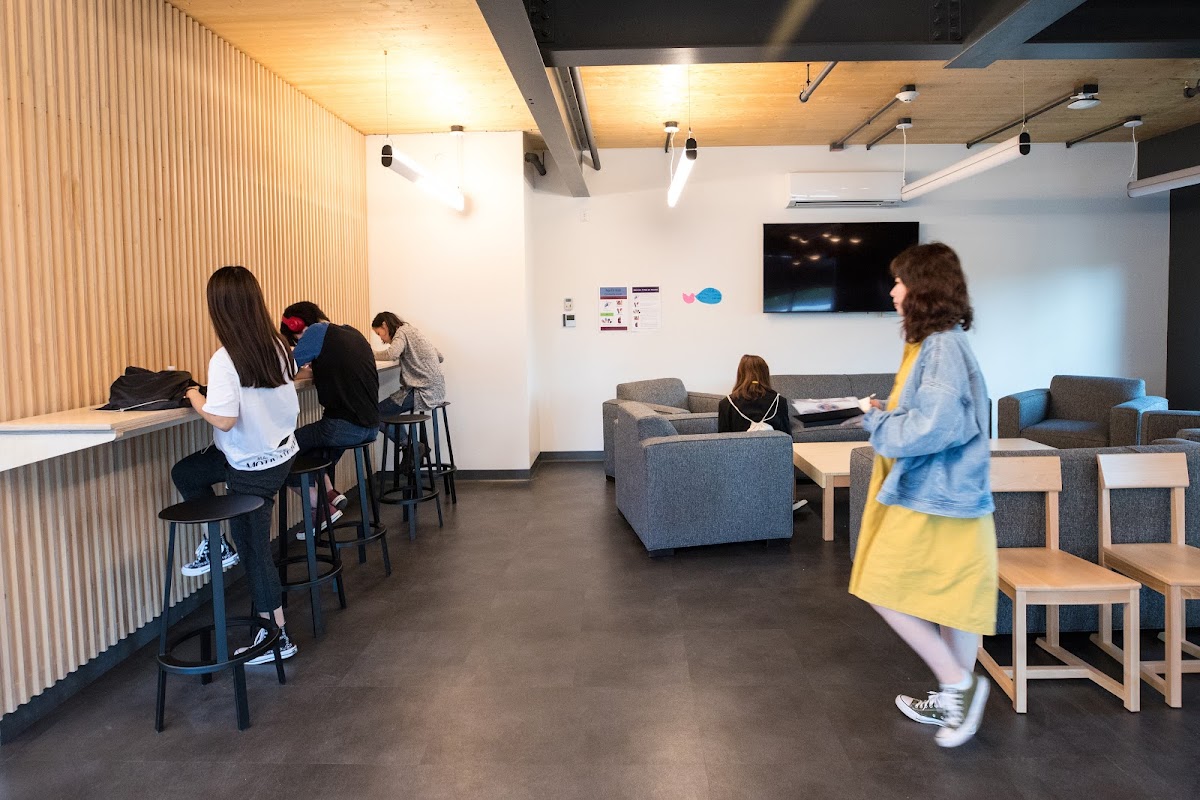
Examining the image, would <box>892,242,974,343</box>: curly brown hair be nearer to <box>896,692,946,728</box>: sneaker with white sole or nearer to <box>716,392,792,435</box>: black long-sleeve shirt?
<box>896,692,946,728</box>: sneaker with white sole

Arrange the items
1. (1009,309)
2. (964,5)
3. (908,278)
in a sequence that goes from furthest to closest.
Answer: (1009,309) → (964,5) → (908,278)

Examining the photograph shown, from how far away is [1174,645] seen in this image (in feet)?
9.01

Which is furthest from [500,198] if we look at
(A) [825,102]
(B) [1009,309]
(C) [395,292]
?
(B) [1009,309]

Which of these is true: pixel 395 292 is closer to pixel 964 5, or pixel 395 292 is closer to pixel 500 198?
pixel 500 198

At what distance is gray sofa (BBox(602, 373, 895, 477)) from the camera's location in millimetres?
6332

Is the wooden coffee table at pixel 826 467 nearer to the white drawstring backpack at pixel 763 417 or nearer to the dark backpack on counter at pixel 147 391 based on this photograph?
the white drawstring backpack at pixel 763 417

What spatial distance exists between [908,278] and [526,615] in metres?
2.36

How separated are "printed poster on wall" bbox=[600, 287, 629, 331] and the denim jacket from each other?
542 cm

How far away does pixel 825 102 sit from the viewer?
6055 millimetres

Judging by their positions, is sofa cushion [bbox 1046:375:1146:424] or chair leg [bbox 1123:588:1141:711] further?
sofa cushion [bbox 1046:375:1146:424]

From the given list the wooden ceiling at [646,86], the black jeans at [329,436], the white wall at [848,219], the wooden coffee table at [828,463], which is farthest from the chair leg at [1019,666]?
the white wall at [848,219]

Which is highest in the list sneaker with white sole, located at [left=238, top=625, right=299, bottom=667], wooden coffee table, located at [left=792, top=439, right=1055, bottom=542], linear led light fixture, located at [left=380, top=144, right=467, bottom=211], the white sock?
linear led light fixture, located at [left=380, top=144, right=467, bottom=211]

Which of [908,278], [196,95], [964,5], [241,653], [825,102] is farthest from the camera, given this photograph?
[825,102]

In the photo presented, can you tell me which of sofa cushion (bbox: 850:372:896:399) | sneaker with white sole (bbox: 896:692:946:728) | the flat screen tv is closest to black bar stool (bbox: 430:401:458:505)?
the flat screen tv
